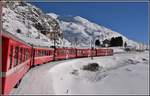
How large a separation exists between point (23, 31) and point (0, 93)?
104 m

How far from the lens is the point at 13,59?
14219mm

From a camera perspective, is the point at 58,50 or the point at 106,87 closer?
the point at 106,87

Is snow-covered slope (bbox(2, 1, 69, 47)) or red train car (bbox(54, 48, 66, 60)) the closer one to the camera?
red train car (bbox(54, 48, 66, 60))

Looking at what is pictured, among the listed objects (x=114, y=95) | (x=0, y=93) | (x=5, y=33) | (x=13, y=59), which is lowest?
(x=114, y=95)

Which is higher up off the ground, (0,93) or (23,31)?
(23,31)

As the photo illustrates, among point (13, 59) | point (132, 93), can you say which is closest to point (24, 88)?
point (13, 59)

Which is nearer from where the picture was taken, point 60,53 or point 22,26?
point 60,53

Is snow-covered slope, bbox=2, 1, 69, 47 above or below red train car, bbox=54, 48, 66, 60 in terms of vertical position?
above

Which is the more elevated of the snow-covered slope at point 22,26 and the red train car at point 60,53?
the snow-covered slope at point 22,26

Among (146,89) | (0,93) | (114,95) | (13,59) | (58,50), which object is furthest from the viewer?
(58,50)

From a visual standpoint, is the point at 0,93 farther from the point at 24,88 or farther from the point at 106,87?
the point at 106,87

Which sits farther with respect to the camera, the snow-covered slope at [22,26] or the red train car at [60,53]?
the snow-covered slope at [22,26]

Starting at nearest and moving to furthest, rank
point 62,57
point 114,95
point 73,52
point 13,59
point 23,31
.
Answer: point 13,59 < point 114,95 < point 62,57 < point 73,52 < point 23,31

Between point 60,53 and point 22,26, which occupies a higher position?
point 22,26
